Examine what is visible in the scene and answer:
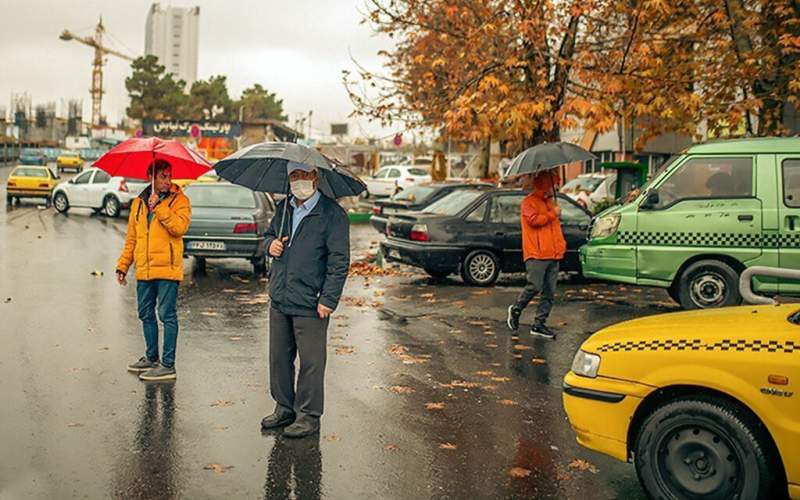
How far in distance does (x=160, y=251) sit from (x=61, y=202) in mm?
26366

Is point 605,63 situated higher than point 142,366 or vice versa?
point 605,63

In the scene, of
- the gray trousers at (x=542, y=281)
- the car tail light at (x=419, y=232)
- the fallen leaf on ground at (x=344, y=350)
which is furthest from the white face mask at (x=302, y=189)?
the car tail light at (x=419, y=232)

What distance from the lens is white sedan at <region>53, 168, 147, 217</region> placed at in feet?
100

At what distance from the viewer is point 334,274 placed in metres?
6.28

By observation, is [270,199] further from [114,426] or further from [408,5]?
[114,426]

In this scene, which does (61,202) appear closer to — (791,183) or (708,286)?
(708,286)

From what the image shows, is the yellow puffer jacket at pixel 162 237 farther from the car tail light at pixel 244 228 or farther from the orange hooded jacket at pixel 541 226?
the car tail light at pixel 244 228

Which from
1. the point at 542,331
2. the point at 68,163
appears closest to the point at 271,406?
the point at 542,331

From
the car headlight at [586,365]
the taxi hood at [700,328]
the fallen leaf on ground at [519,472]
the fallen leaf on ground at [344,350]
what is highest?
the taxi hood at [700,328]

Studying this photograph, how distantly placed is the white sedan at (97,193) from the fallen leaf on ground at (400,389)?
78.2 feet

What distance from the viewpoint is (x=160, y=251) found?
25.6 ft

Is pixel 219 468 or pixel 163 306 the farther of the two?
pixel 163 306

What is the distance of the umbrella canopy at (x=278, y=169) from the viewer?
6.32m

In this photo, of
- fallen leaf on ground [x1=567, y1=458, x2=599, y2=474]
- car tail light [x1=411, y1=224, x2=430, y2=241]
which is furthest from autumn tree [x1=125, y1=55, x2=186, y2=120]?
fallen leaf on ground [x1=567, y1=458, x2=599, y2=474]
